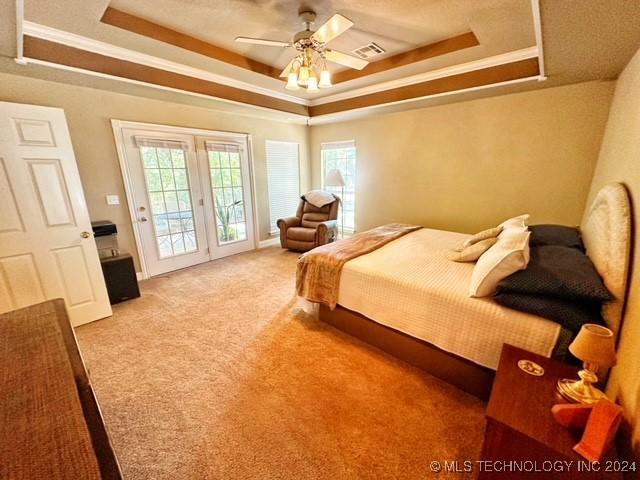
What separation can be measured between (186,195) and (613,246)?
176 inches

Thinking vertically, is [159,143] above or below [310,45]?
below

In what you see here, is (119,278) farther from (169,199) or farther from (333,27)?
(333,27)

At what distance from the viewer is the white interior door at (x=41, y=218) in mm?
2109

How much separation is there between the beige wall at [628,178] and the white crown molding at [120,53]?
12.8ft

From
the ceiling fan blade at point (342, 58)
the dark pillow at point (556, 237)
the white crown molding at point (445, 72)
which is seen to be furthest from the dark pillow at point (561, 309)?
the white crown molding at point (445, 72)

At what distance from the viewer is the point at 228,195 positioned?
14.5 ft

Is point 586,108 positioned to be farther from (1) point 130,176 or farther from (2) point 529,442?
(1) point 130,176

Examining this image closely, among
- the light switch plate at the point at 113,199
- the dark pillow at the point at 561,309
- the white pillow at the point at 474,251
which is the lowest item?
the dark pillow at the point at 561,309

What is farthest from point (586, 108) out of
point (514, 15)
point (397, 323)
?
point (397, 323)

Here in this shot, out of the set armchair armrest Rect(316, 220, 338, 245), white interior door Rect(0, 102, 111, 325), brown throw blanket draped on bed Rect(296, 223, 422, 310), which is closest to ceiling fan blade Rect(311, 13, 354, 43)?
brown throw blanket draped on bed Rect(296, 223, 422, 310)

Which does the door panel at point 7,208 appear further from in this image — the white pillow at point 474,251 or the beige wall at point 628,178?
the beige wall at point 628,178

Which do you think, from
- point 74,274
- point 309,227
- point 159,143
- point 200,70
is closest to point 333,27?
point 200,70

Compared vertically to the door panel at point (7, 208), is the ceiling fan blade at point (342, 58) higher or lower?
higher

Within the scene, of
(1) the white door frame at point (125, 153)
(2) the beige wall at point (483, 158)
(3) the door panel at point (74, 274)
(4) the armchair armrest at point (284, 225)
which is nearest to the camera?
(3) the door panel at point (74, 274)
